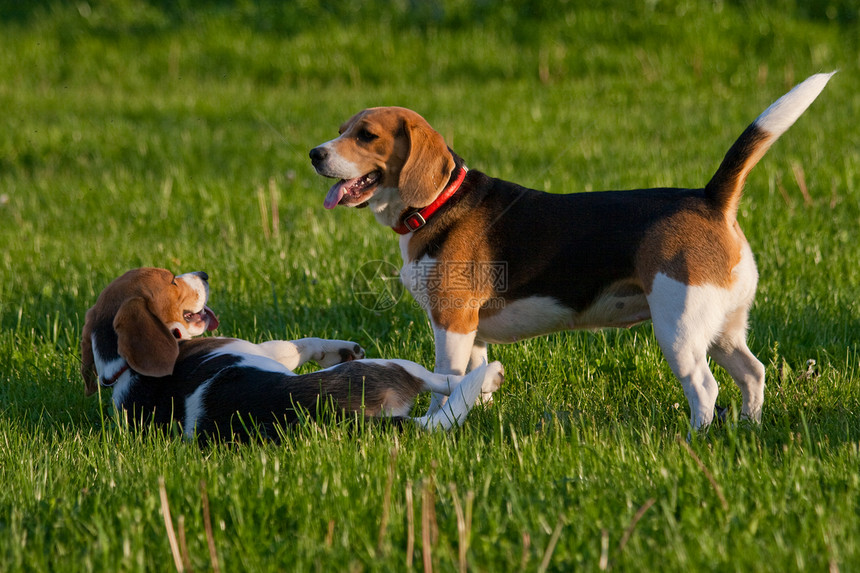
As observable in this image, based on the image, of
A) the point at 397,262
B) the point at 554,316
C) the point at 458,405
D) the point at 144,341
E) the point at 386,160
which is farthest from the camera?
the point at 397,262

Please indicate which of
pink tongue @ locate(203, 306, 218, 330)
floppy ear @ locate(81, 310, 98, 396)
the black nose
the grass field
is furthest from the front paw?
floppy ear @ locate(81, 310, 98, 396)

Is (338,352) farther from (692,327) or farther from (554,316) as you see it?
(692,327)

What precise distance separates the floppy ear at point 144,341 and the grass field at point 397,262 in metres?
0.38

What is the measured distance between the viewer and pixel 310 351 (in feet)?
16.5

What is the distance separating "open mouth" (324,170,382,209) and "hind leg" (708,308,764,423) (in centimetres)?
195

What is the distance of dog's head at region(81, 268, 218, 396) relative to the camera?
4.31 meters

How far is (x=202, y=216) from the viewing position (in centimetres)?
881

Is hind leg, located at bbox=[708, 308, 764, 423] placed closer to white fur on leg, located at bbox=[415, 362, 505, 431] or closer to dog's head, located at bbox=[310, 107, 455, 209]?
white fur on leg, located at bbox=[415, 362, 505, 431]

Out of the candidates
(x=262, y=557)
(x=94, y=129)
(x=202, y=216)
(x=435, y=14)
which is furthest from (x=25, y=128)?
(x=262, y=557)

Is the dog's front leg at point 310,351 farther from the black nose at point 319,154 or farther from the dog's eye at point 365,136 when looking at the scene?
the dog's eye at point 365,136

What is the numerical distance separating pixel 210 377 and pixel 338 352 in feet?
3.04

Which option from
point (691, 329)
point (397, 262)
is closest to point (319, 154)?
point (691, 329)

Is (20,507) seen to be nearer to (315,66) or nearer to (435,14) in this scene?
(315,66)

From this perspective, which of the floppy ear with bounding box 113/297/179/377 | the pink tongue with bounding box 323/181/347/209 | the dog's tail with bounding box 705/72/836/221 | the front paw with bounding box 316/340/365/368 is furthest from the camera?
the front paw with bounding box 316/340/365/368
